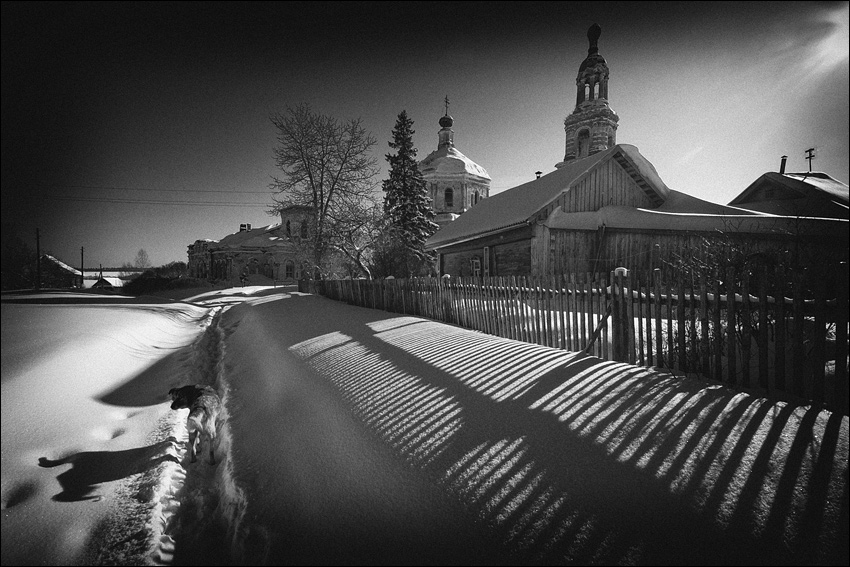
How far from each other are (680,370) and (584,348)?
1.22m

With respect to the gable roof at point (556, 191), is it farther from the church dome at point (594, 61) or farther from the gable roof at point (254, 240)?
the gable roof at point (254, 240)

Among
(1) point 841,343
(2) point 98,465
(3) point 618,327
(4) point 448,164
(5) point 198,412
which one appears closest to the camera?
(2) point 98,465

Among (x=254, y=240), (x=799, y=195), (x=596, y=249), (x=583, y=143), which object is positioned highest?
(x=583, y=143)

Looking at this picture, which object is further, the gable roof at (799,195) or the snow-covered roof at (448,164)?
the snow-covered roof at (448,164)

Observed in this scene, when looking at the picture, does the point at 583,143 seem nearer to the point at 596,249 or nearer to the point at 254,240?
Result: the point at 596,249

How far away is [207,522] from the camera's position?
90.5 inches

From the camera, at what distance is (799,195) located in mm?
14016

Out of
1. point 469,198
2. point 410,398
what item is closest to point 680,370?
point 410,398

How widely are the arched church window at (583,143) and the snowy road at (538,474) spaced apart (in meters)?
28.2

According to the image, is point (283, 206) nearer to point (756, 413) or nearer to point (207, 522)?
point (207, 522)

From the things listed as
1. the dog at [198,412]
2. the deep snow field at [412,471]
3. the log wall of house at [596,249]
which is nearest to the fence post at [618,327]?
the deep snow field at [412,471]

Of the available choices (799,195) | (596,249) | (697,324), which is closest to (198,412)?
(697,324)

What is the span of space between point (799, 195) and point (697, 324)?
1580cm

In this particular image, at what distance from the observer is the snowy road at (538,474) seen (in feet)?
5.47
